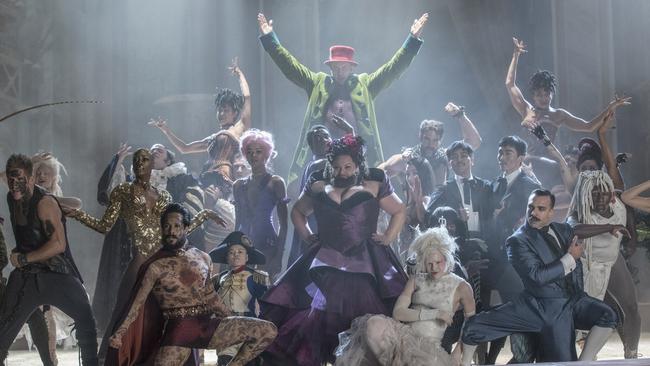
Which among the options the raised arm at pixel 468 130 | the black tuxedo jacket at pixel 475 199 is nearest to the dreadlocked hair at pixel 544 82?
the raised arm at pixel 468 130

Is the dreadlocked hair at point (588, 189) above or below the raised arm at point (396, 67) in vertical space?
below

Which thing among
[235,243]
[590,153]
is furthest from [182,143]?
[590,153]

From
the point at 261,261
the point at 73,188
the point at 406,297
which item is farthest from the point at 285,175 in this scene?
the point at 406,297

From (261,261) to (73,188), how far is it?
4.09m

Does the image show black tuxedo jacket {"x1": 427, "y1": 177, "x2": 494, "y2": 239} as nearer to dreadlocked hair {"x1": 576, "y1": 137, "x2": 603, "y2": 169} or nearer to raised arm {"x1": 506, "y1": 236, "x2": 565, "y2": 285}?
dreadlocked hair {"x1": 576, "y1": 137, "x2": 603, "y2": 169}

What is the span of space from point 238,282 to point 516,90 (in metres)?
4.08

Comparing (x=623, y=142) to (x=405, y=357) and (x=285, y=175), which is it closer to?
(x=285, y=175)

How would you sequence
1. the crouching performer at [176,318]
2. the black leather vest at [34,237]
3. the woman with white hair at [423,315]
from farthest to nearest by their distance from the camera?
the black leather vest at [34,237] < the woman with white hair at [423,315] < the crouching performer at [176,318]

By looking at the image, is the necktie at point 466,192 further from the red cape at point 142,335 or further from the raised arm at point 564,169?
the red cape at point 142,335

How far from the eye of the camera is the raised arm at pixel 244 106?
429 inches

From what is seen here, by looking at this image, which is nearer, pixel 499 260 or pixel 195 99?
pixel 499 260

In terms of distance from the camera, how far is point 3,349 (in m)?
7.80

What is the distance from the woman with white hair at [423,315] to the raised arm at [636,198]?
7.26ft

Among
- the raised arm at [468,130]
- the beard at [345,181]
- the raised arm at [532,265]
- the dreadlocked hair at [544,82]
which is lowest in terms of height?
the raised arm at [532,265]
